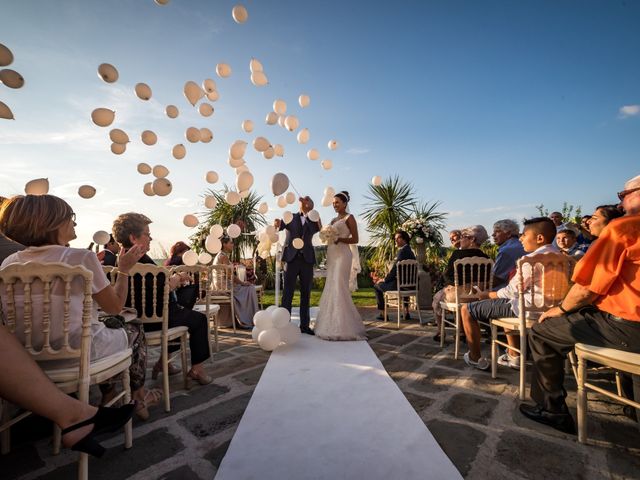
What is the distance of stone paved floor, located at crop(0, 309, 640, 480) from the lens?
1.57 m

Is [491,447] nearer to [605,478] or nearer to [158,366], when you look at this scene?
[605,478]

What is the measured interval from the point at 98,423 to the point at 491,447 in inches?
78.3

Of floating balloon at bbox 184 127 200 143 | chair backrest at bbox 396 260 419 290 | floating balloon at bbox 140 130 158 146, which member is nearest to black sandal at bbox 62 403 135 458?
floating balloon at bbox 140 130 158 146

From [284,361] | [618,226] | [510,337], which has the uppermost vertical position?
[618,226]

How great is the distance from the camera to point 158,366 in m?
3.00

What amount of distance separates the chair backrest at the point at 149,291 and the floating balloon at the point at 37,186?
113 centimetres

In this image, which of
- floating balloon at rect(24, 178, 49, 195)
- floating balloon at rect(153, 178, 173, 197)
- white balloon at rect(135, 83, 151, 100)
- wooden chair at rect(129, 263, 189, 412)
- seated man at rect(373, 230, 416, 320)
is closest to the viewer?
wooden chair at rect(129, 263, 189, 412)

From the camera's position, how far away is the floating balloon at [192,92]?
12.9 feet

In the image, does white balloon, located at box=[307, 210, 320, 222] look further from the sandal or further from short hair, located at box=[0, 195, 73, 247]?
short hair, located at box=[0, 195, 73, 247]

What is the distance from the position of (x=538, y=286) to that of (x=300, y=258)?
3.05 meters

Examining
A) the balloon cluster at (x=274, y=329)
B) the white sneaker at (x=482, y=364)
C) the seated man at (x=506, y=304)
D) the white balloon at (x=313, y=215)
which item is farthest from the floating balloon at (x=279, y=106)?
the white sneaker at (x=482, y=364)

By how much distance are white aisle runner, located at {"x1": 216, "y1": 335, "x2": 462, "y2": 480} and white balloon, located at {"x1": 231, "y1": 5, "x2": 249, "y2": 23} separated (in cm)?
388

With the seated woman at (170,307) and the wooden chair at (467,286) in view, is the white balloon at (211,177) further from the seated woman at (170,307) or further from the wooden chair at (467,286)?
the wooden chair at (467,286)

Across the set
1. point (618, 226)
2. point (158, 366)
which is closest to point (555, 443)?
point (618, 226)
